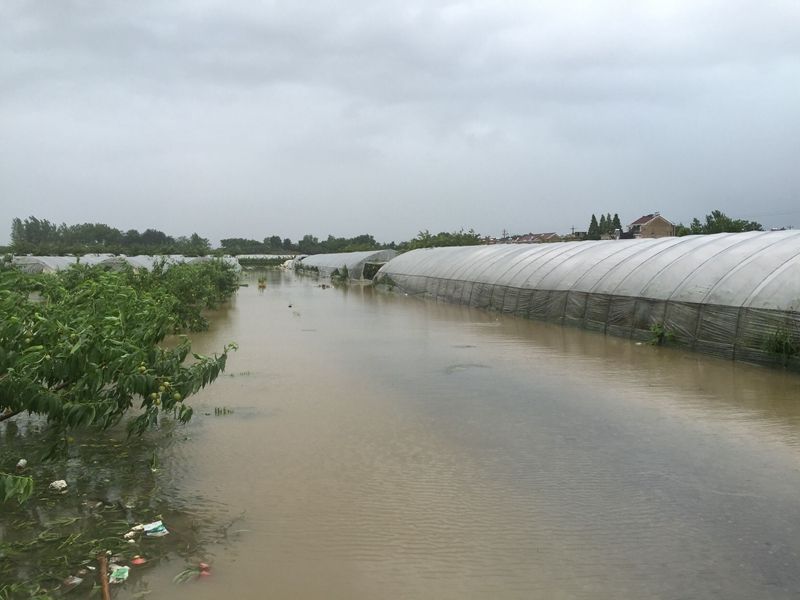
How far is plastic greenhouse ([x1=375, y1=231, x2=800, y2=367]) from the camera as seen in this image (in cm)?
1134

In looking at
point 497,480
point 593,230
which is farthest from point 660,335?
point 593,230

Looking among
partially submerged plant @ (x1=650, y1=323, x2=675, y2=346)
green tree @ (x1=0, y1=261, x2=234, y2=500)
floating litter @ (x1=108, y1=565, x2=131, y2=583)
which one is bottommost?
floating litter @ (x1=108, y1=565, x2=131, y2=583)

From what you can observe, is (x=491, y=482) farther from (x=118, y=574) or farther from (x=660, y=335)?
(x=660, y=335)

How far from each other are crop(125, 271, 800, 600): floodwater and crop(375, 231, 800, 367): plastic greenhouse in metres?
0.95

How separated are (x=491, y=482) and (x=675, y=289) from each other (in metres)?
9.76

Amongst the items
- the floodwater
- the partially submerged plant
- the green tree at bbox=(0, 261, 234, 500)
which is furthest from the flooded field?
the partially submerged plant

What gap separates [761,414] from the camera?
8.02 meters

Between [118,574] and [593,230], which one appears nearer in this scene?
[118,574]

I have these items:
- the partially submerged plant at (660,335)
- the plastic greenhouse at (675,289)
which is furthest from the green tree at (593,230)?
the partially submerged plant at (660,335)

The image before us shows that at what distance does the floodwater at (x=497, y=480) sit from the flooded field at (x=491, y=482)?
0.07ft

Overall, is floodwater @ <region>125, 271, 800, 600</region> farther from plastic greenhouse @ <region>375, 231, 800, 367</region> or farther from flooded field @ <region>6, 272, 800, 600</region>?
plastic greenhouse @ <region>375, 231, 800, 367</region>

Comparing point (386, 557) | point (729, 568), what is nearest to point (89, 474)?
point (386, 557)

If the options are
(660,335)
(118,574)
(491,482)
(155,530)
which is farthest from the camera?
(660,335)

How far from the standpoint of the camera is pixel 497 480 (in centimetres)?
579
